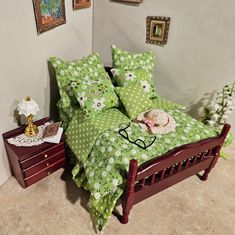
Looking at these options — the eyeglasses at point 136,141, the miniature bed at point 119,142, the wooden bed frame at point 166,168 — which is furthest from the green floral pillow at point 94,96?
the wooden bed frame at point 166,168

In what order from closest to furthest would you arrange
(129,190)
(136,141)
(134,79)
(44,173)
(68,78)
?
(129,190)
(136,141)
(44,173)
(68,78)
(134,79)

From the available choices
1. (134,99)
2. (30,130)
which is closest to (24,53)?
(30,130)

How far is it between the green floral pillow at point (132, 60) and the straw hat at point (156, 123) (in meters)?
0.75

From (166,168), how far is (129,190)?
15.1 inches

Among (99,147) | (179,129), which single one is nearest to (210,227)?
(179,129)

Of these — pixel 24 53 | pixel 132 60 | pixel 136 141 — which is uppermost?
pixel 24 53

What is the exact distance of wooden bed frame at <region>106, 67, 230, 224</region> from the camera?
1874 millimetres

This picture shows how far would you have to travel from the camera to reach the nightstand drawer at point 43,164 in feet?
7.34

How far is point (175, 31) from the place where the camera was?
2818 millimetres

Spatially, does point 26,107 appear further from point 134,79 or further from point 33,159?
point 134,79

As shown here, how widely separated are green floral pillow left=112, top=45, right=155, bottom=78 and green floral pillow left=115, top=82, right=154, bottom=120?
366mm

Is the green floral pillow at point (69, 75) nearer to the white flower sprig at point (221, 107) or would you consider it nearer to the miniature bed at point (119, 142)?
the miniature bed at point (119, 142)

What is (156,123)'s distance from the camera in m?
2.33

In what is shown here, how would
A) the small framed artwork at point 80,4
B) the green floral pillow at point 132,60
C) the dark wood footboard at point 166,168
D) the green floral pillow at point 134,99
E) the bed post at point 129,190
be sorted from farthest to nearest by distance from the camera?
the green floral pillow at point 132,60 < the small framed artwork at point 80,4 < the green floral pillow at point 134,99 < the dark wood footboard at point 166,168 < the bed post at point 129,190
